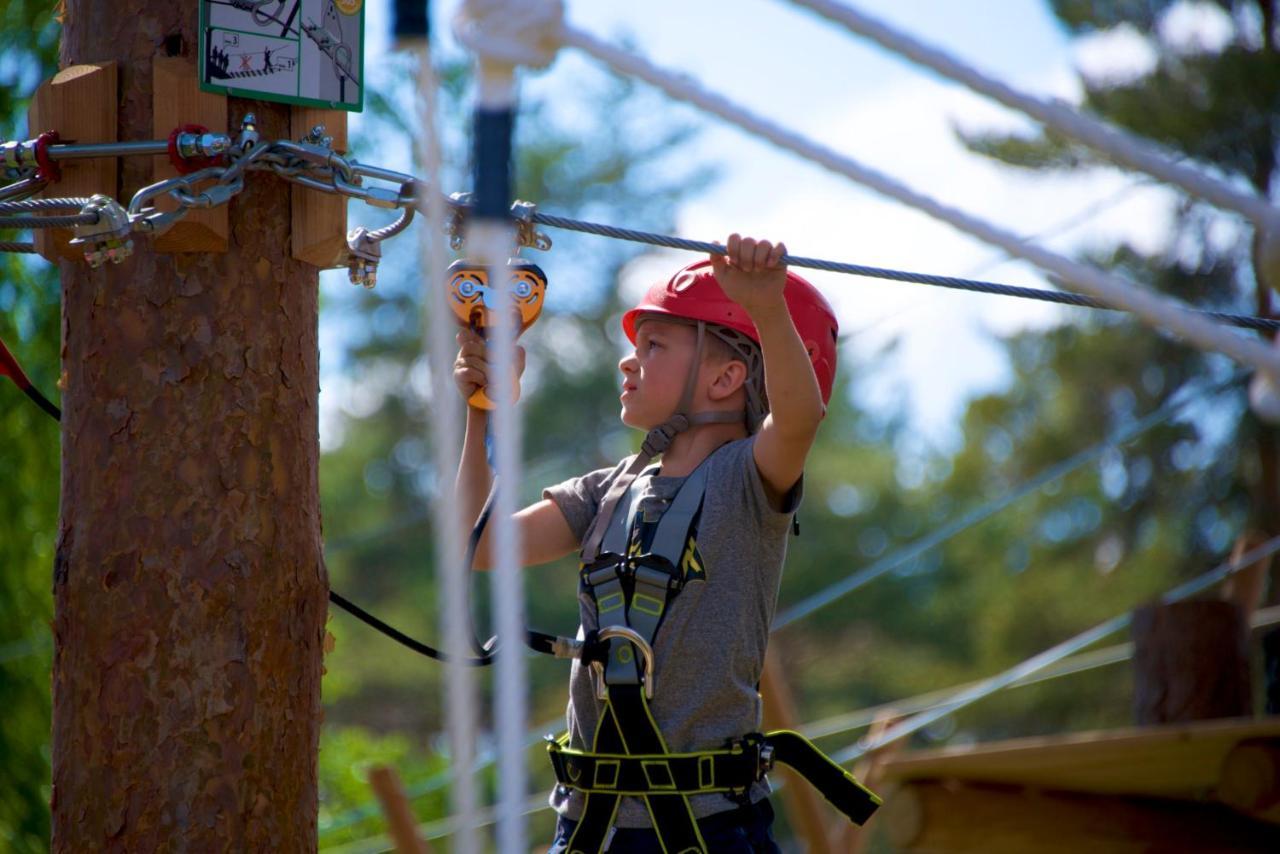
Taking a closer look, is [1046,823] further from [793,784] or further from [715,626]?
[715,626]

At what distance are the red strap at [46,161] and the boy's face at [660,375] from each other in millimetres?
1045

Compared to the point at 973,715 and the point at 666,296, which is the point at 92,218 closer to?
the point at 666,296

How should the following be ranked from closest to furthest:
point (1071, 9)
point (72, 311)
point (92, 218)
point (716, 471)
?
point (92, 218)
point (72, 311)
point (716, 471)
point (1071, 9)

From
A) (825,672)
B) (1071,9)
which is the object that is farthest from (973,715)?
(1071,9)

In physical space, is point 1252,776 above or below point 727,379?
below

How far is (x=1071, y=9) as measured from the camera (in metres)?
14.1

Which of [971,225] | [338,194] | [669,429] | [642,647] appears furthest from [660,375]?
[971,225]

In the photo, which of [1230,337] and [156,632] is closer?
[1230,337]

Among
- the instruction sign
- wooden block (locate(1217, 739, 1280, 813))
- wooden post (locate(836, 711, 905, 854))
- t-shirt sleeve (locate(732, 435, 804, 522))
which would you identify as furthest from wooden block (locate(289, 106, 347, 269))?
wooden post (locate(836, 711, 905, 854))

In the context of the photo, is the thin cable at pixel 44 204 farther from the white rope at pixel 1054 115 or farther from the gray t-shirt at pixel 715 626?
the white rope at pixel 1054 115

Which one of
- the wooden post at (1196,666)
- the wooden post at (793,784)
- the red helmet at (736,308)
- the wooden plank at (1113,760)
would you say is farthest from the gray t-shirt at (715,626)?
the wooden post at (1196,666)

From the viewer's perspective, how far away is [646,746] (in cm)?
257

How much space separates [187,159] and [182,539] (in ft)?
1.94

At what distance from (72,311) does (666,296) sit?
3.43 ft
